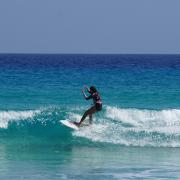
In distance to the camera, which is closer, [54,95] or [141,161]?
[141,161]

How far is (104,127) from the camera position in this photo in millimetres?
22922

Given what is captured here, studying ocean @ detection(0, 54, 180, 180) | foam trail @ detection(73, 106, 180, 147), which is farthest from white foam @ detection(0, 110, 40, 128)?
foam trail @ detection(73, 106, 180, 147)

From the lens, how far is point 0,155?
60.2ft

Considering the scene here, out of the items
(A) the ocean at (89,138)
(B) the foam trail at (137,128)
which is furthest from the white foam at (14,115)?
(B) the foam trail at (137,128)

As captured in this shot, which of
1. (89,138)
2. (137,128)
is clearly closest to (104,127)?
(137,128)

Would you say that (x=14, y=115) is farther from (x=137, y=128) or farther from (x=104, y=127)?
(x=137, y=128)

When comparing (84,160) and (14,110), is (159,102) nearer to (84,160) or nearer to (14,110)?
(14,110)

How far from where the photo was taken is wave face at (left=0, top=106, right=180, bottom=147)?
2127 centimetres

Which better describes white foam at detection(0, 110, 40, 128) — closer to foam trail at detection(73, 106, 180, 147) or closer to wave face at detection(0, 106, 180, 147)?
wave face at detection(0, 106, 180, 147)

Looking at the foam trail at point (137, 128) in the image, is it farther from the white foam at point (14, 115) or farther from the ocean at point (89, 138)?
the white foam at point (14, 115)

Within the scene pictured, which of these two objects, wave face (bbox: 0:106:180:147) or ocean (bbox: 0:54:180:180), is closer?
ocean (bbox: 0:54:180:180)

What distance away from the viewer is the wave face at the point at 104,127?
21272 millimetres

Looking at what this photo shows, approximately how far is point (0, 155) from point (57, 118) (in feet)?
22.4

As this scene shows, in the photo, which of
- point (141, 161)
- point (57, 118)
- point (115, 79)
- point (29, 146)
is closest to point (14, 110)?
point (57, 118)
